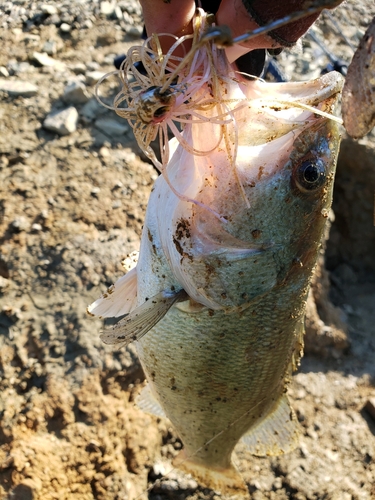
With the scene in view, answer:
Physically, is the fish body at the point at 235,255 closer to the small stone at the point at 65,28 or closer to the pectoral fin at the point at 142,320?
the pectoral fin at the point at 142,320

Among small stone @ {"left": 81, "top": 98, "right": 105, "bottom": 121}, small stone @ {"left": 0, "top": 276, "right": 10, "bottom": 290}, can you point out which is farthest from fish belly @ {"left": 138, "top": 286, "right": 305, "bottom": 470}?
small stone @ {"left": 81, "top": 98, "right": 105, "bottom": 121}

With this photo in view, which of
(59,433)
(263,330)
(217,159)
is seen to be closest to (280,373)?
(263,330)

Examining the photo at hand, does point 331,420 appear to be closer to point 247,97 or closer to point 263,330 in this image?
point 263,330

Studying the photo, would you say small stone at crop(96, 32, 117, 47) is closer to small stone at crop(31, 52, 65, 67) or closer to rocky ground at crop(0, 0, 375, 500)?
rocky ground at crop(0, 0, 375, 500)

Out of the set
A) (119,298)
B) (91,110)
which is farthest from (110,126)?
(119,298)

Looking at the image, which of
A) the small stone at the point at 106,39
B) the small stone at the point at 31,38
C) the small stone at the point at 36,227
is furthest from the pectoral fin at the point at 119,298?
the small stone at the point at 106,39

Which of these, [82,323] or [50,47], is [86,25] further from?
[82,323]
